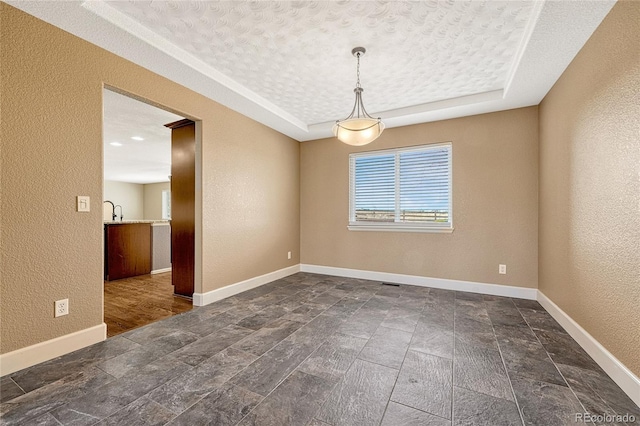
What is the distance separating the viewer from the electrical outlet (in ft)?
6.66

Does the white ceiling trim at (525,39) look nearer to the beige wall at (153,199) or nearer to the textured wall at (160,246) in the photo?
the textured wall at (160,246)

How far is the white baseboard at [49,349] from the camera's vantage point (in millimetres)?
1797

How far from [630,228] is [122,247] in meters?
6.10

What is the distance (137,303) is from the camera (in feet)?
10.9

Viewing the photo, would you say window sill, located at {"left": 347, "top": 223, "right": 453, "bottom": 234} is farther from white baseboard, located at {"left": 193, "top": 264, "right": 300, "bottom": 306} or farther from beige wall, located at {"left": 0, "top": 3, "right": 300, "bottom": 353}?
beige wall, located at {"left": 0, "top": 3, "right": 300, "bottom": 353}

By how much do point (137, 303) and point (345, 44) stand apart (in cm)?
377

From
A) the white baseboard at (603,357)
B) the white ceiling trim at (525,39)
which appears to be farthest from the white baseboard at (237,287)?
the white ceiling trim at (525,39)

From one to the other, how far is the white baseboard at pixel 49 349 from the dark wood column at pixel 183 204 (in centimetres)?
127

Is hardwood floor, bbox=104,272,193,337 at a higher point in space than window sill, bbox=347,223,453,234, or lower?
lower

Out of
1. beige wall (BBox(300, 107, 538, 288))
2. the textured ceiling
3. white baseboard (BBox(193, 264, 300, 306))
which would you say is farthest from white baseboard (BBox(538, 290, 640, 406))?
white baseboard (BBox(193, 264, 300, 306))

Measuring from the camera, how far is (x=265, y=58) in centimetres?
262

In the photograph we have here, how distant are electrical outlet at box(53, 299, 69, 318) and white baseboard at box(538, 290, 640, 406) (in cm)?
385

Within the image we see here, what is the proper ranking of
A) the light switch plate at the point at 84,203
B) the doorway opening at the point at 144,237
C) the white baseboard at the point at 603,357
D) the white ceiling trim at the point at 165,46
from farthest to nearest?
the doorway opening at the point at 144,237 → the light switch plate at the point at 84,203 → the white ceiling trim at the point at 165,46 → the white baseboard at the point at 603,357

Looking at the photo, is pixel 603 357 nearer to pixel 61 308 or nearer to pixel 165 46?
pixel 61 308
